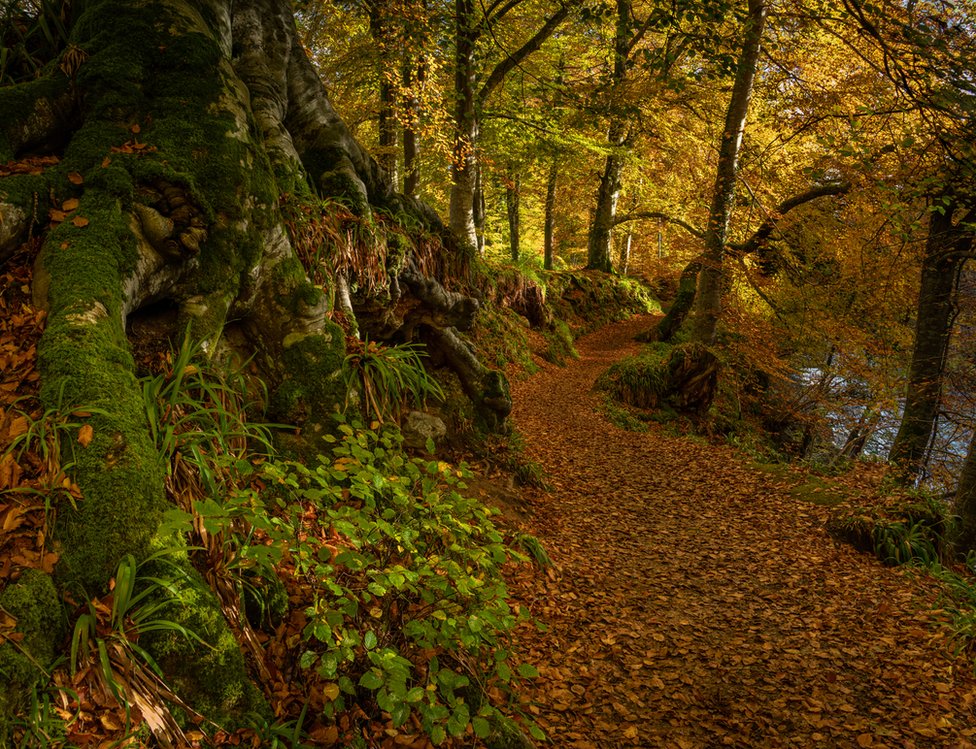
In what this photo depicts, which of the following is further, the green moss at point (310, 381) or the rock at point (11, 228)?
the green moss at point (310, 381)

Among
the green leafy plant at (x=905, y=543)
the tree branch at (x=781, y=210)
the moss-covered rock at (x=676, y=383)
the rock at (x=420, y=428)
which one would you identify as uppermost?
the tree branch at (x=781, y=210)

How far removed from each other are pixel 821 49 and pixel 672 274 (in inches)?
550

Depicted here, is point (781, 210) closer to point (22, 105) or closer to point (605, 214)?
point (605, 214)

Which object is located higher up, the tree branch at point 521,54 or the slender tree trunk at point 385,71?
the tree branch at point 521,54

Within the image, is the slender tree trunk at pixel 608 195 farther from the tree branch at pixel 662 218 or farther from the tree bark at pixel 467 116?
the tree bark at pixel 467 116

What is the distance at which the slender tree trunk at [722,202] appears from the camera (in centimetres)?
977

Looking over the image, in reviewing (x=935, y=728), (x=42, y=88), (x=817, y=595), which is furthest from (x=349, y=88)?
(x=935, y=728)

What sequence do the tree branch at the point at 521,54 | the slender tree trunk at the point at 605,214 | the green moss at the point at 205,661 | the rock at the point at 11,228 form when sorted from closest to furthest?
the green moss at the point at 205,661 → the rock at the point at 11,228 → the tree branch at the point at 521,54 → the slender tree trunk at the point at 605,214

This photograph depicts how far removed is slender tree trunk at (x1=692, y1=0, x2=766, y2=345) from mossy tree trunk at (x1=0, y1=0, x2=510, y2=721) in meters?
7.46

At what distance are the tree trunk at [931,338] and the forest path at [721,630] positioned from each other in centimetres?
228

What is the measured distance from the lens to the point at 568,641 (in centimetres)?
403

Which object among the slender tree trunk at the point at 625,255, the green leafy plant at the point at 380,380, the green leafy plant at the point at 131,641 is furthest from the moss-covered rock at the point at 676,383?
the slender tree trunk at the point at 625,255

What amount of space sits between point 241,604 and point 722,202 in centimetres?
Answer: 1051

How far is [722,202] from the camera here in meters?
10.4
